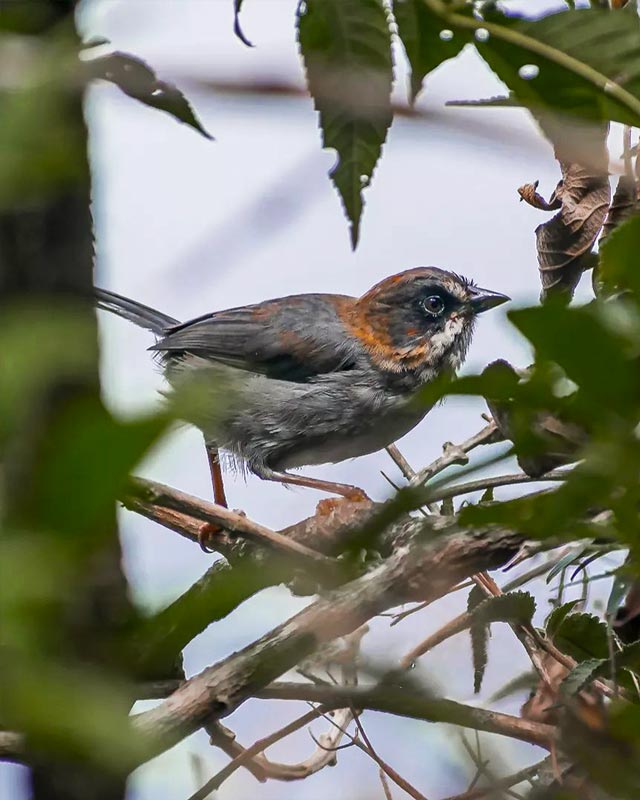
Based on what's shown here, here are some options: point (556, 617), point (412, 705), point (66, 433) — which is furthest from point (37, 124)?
point (556, 617)

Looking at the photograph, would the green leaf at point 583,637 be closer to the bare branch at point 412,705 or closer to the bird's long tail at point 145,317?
the bare branch at point 412,705

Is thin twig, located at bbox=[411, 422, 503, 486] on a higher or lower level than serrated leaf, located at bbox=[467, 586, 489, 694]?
higher

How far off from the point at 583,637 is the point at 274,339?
311 centimetres

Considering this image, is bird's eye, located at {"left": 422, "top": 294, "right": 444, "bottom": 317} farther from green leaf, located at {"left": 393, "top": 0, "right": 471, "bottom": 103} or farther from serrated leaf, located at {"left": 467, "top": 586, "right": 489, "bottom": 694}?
green leaf, located at {"left": 393, "top": 0, "right": 471, "bottom": 103}

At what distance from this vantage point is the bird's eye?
568cm

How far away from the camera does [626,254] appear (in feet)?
2.35

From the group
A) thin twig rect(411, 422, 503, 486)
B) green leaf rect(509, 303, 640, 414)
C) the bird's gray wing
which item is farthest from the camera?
the bird's gray wing

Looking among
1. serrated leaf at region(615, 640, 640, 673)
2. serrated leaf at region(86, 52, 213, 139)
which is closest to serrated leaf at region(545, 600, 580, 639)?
serrated leaf at region(615, 640, 640, 673)

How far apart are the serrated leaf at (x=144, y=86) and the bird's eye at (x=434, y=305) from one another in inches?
178

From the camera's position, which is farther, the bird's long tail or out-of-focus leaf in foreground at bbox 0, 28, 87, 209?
the bird's long tail

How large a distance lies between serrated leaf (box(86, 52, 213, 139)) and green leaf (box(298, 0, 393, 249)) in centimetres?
15

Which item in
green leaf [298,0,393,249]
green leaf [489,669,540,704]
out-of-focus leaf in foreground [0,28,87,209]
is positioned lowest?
green leaf [489,669,540,704]

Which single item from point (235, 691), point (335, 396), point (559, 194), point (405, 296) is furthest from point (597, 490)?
point (405, 296)

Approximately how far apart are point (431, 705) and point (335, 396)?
167 inches
